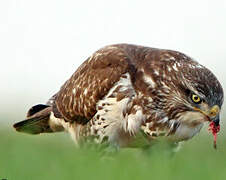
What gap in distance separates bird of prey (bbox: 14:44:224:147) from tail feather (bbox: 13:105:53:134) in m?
1.24

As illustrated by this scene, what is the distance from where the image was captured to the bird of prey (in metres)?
8.06

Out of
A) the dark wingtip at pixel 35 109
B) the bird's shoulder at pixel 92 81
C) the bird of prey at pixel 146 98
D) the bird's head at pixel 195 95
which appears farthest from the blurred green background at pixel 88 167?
the dark wingtip at pixel 35 109

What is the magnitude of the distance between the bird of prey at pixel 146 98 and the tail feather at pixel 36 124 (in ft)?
4.05

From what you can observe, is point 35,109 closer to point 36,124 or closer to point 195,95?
Answer: point 36,124

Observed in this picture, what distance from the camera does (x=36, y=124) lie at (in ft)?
32.9

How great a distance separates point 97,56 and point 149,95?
1139mm

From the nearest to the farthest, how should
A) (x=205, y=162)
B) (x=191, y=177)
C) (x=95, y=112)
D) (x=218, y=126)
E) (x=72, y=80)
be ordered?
1. (x=191, y=177)
2. (x=205, y=162)
3. (x=218, y=126)
4. (x=95, y=112)
5. (x=72, y=80)

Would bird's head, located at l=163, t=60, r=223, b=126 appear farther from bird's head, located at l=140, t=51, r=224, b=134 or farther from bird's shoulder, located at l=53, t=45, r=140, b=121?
bird's shoulder, located at l=53, t=45, r=140, b=121

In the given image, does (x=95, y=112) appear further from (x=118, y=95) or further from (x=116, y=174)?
(x=116, y=174)

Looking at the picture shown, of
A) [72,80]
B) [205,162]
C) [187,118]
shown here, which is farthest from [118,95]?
[205,162]

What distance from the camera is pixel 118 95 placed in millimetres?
8125

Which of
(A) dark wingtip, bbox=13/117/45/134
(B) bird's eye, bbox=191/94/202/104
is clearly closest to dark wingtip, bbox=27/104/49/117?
(A) dark wingtip, bbox=13/117/45/134

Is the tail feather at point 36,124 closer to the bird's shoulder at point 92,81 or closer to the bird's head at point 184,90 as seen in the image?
the bird's shoulder at point 92,81

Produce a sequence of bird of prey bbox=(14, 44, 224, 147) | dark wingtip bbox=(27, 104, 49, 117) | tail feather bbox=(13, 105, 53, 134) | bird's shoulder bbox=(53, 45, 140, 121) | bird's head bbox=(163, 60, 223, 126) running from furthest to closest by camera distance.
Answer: dark wingtip bbox=(27, 104, 49, 117) → tail feather bbox=(13, 105, 53, 134) → bird's shoulder bbox=(53, 45, 140, 121) → bird of prey bbox=(14, 44, 224, 147) → bird's head bbox=(163, 60, 223, 126)
